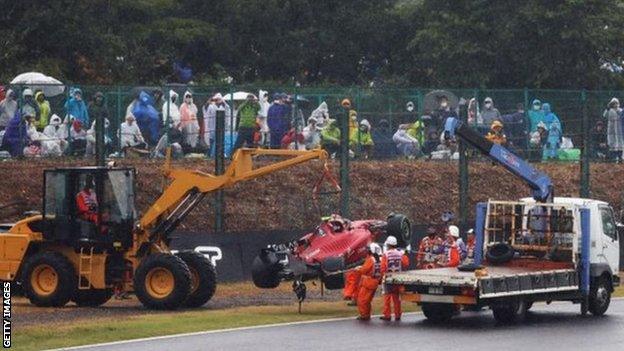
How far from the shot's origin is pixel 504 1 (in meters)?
57.8

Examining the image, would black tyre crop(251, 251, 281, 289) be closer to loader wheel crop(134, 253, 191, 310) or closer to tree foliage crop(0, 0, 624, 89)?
loader wheel crop(134, 253, 191, 310)

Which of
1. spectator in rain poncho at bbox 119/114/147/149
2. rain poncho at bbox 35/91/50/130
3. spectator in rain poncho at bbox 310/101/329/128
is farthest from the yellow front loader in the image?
spectator in rain poncho at bbox 310/101/329/128

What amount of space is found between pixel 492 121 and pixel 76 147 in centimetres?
1003

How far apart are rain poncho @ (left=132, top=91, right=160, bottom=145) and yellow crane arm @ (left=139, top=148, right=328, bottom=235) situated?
622cm

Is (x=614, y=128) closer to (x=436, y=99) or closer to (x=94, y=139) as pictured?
(x=436, y=99)

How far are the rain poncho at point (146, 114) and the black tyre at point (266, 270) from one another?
26.2ft

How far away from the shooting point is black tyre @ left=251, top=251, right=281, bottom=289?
29.0 metres

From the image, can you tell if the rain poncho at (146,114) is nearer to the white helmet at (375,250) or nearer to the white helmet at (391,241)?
the white helmet at (391,241)

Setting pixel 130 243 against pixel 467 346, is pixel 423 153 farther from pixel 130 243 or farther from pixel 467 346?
pixel 467 346

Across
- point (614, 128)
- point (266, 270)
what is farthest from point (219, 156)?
point (614, 128)

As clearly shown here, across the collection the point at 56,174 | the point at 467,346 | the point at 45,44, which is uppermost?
the point at 45,44

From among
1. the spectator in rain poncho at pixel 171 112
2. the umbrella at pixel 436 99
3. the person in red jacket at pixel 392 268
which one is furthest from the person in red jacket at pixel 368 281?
the umbrella at pixel 436 99

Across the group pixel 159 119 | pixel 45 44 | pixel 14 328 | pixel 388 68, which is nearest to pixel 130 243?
pixel 14 328

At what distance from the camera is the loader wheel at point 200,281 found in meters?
28.9
